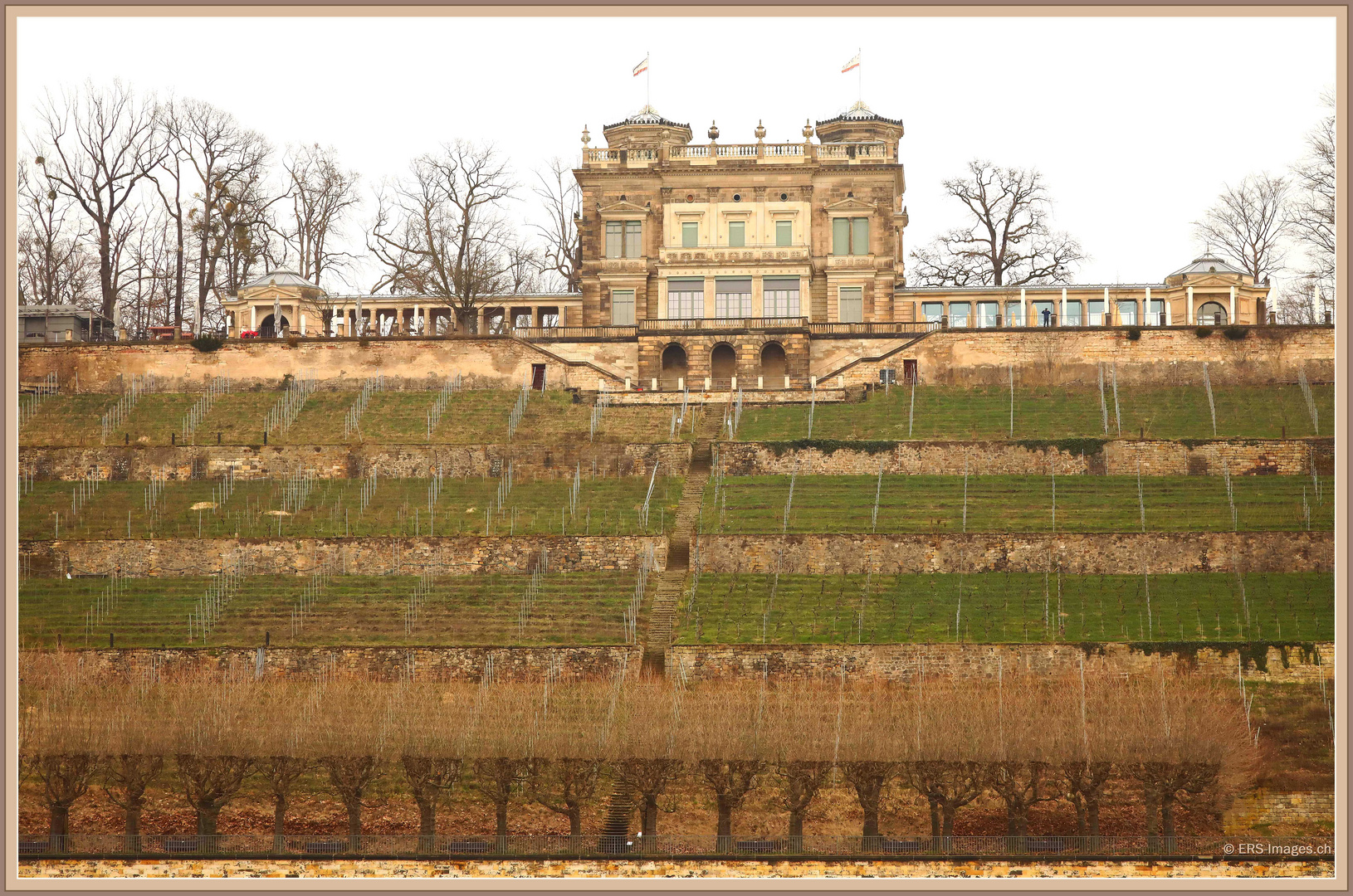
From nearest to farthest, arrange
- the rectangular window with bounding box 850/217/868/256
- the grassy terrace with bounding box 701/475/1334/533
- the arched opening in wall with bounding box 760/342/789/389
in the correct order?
the grassy terrace with bounding box 701/475/1334/533
the arched opening in wall with bounding box 760/342/789/389
the rectangular window with bounding box 850/217/868/256

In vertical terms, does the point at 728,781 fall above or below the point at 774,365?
below

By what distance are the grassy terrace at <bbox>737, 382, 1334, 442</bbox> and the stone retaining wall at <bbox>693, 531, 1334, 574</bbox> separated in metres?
8.79

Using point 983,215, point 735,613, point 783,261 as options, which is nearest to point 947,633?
point 735,613

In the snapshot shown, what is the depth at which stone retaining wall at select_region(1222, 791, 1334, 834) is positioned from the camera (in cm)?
3428

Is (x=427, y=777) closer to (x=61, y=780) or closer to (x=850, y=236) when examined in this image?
(x=61, y=780)

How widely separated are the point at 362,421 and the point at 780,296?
770 inches

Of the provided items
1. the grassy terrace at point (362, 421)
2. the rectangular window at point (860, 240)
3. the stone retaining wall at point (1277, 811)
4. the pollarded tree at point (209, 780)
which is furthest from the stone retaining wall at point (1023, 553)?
the rectangular window at point (860, 240)

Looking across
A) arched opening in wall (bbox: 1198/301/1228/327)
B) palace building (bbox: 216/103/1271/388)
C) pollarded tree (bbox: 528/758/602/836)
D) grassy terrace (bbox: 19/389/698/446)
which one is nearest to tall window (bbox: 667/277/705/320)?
palace building (bbox: 216/103/1271/388)

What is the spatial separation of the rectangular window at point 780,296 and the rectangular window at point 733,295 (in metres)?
0.69

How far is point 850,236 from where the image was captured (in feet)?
232

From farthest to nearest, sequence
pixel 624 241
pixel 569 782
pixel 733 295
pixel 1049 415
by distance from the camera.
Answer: pixel 624 241
pixel 733 295
pixel 1049 415
pixel 569 782

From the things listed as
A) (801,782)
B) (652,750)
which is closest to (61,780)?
(652,750)

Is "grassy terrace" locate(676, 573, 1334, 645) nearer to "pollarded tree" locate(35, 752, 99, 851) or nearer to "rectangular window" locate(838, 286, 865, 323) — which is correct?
"pollarded tree" locate(35, 752, 99, 851)

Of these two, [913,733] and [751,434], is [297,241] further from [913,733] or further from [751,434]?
[913,733]
